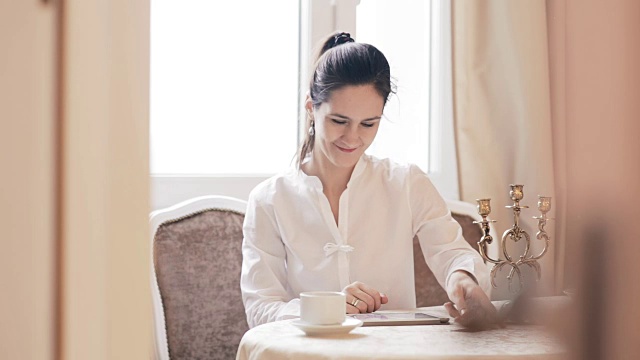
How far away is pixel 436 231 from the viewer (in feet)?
4.62

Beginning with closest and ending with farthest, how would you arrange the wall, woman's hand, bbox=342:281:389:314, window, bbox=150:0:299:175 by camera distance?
→ the wall, woman's hand, bbox=342:281:389:314, window, bbox=150:0:299:175

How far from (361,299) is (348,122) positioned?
34 cm

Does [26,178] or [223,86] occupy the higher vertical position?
[223,86]

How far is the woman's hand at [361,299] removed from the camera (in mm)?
1117

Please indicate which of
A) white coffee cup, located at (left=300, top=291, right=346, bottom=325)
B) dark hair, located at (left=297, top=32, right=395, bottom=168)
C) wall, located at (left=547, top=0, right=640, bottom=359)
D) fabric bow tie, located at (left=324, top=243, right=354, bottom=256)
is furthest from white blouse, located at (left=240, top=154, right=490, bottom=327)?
wall, located at (left=547, top=0, right=640, bottom=359)

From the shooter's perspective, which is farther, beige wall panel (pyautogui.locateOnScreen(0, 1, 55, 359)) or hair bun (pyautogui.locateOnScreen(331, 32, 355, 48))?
hair bun (pyautogui.locateOnScreen(331, 32, 355, 48))

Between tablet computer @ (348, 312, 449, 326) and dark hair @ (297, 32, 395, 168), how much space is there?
45cm

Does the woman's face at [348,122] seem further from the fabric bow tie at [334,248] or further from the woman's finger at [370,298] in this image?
the woman's finger at [370,298]

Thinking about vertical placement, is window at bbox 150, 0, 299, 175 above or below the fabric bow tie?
above

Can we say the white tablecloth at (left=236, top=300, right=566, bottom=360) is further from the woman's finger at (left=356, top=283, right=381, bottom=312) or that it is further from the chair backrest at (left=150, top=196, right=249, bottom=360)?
the chair backrest at (left=150, top=196, right=249, bottom=360)

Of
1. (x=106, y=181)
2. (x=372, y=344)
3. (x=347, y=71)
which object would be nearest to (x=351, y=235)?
(x=347, y=71)

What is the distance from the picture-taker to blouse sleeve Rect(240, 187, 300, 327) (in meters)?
1.25

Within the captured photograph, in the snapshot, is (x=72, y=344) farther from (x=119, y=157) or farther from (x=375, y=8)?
(x=375, y=8)

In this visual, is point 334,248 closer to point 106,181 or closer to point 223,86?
point 223,86
